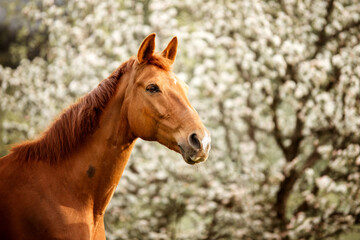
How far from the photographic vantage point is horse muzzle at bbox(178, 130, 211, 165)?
274 centimetres

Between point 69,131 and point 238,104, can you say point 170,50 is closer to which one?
point 69,131

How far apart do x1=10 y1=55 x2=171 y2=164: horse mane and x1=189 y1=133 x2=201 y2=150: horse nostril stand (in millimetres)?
748

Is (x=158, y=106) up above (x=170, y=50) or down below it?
below

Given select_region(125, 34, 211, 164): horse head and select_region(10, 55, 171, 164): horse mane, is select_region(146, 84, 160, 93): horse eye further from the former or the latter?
select_region(10, 55, 171, 164): horse mane

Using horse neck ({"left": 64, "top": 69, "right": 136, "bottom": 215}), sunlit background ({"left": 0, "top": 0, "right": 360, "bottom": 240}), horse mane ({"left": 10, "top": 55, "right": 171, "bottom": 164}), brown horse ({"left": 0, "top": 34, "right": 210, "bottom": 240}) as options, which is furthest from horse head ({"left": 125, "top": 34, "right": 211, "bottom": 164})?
sunlit background ({"left": 0, "top": 0, "right": 360, "bottom": 240})

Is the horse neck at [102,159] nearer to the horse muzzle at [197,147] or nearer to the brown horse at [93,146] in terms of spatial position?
the brown horse at [93,146]

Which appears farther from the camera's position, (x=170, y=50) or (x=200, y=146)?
(x=170, y=50)

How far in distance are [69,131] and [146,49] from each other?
0.85m

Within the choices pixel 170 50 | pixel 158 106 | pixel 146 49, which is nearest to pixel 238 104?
pixel 170 50

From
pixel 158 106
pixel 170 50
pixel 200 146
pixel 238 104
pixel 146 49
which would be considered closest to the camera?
pixel 200 146

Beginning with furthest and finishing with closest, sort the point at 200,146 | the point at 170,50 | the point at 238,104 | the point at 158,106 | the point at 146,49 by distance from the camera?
the point at 238,104, the point at 170,50, the point at 146,49, the point at 158,106, the point at 200,146

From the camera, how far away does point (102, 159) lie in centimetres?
305

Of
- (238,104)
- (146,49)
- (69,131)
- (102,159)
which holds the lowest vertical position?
(102,159)

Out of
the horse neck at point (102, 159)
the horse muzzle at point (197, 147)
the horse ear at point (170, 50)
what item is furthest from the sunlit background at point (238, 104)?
the horse muzzle at point (197, 147)
